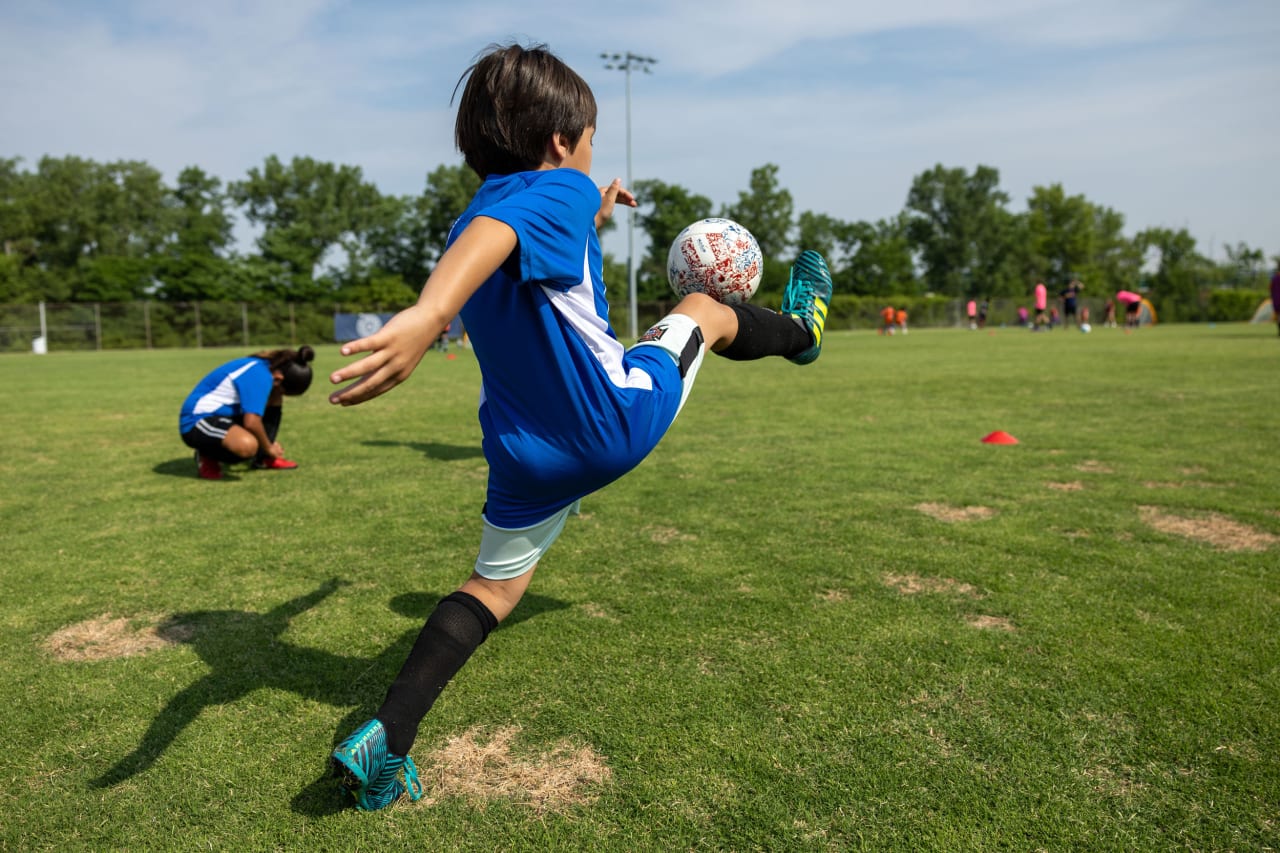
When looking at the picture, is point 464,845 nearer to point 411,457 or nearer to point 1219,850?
point 1219,850

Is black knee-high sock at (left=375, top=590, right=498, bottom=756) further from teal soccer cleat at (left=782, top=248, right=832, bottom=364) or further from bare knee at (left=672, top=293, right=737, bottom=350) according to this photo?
teal soccer cleat at (left=782, top=248, right=832, bottom=364)

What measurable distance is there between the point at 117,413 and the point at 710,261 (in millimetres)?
11453

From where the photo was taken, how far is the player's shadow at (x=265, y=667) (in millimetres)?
2785

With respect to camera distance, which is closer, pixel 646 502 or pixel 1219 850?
pixel 1219 850

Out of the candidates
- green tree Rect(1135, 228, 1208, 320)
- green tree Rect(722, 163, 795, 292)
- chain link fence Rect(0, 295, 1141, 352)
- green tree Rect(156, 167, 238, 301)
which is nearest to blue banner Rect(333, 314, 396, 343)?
chain link fence Rect(0, 295, 1141, 352)

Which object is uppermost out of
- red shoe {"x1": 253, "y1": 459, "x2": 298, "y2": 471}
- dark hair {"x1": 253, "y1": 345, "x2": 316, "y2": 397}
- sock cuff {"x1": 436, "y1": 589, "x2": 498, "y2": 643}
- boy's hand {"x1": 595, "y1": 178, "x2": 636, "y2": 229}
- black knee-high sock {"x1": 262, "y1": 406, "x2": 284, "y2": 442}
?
boy's hand {"x1": 595, "y1": 178, "x2": 636, "y2": 229}

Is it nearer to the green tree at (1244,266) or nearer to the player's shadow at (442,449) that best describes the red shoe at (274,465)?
the player's shadow at (442,449)

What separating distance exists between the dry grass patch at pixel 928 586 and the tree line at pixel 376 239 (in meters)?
54.0

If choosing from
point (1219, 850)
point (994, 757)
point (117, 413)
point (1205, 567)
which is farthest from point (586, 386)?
point (117, 413)

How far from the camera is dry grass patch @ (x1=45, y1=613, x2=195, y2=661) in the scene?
347 centimetres

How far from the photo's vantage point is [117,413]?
1217 centimetres

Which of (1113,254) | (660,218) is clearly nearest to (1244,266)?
(1113,254)

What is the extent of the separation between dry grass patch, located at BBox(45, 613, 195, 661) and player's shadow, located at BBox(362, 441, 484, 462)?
167 inches

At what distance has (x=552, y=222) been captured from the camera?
2.17m
